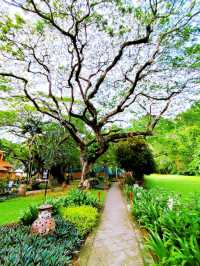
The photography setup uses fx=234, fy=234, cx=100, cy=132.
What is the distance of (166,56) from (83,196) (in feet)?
28.0

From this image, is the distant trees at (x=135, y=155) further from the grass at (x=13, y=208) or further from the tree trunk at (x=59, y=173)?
the tree trunk at (x=59, y=173)

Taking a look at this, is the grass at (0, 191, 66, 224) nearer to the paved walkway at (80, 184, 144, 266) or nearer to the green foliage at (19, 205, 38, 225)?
the green foliage at (19, 205, 38, 225)

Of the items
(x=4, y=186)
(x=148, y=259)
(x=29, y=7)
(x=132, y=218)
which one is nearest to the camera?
(x=148, y=259)

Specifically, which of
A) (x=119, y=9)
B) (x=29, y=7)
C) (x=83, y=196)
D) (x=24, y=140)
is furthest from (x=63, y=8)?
(x=24, y=140)

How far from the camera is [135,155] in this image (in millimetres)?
17766

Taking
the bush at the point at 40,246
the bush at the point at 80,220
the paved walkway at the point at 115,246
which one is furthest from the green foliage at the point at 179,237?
the bush at the point at 80,220

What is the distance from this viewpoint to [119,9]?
34.4 feet

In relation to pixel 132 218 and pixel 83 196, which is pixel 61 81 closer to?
pixel 83 196

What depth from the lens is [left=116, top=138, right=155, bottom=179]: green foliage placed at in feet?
58.3

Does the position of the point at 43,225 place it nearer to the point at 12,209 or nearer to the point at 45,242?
the point at 45,242

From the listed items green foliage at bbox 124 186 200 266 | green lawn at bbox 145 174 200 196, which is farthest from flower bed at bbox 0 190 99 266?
green lawn at bbox 145 174 200 196

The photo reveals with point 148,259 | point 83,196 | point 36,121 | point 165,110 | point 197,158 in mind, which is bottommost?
point 148,259

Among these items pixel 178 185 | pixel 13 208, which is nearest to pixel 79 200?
pixel 13 208

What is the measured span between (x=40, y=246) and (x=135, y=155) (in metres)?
13.6
